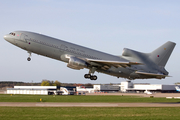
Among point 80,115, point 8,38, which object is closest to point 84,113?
point 80,115

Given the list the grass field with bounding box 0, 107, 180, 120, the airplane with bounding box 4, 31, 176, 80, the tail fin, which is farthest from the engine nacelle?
the tail fin

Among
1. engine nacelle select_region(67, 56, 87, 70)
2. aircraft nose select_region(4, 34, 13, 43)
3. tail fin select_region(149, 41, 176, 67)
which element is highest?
aircraft nose select_region(4, 34, 13, 43)

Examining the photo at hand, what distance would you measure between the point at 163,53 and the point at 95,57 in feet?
56.0

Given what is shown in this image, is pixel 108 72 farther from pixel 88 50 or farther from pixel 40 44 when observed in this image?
pixel 40 44

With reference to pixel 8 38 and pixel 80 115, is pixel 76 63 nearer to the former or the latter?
pixel 8 38

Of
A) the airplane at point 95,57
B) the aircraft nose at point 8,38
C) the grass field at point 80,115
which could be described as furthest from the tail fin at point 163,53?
the aircraft nose at point 8,38

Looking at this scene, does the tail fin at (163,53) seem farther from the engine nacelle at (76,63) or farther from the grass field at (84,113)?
the grass field at (84,113)

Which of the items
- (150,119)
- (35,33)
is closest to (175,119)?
(150,119)

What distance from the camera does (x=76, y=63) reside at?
48.0 m

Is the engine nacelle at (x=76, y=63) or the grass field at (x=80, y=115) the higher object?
the engine nacelle at (x=76, y=63)

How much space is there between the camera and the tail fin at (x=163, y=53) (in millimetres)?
58562

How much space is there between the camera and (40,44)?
4681 cm

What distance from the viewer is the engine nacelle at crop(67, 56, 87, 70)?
157 ft

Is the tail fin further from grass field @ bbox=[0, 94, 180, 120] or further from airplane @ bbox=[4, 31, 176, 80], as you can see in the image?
grass field @ bbox=[0, 94, 180, 120]
